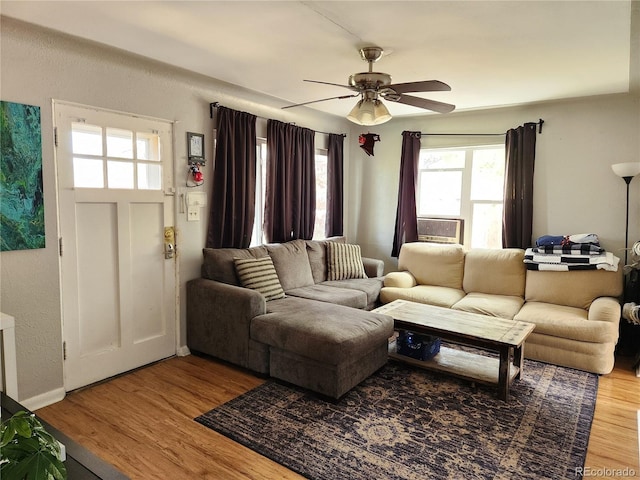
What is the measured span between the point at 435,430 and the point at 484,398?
0.63 m

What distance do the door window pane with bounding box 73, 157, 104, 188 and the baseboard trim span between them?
1.43 metres

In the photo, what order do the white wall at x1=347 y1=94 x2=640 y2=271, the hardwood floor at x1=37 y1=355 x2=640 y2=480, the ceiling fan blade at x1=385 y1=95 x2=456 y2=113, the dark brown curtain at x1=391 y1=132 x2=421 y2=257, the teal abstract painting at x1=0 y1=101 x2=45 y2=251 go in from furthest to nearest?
the dark brown curtain at x1=391 y1=132 x2=421 y2=257
the white wall at x1=347 y1=94 x2=640 y2=271
the ceiling fan blade at x1=385 y1=95 x2=456 y2=113
the teal abstract painting at x1=0 y1=101 x2=45 y2=251
the hardwood floor at x1=37 y1=355 x2=640 y2=480

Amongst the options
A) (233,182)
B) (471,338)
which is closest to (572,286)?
(471,338)

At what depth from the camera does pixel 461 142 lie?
4996mm

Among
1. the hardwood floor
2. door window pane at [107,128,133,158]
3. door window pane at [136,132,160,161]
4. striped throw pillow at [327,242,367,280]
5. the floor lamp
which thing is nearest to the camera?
the hardwood floor

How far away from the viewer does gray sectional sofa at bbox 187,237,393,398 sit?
2.87 metres

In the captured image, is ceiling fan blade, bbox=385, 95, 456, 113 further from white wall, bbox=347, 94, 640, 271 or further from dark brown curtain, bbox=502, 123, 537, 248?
white wall, bbox=347, 94, 640, 271

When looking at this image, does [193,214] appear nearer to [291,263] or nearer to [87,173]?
[87,173]

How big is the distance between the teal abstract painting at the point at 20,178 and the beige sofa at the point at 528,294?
3.22m

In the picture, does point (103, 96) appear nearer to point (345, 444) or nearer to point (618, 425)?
point (345, 444)

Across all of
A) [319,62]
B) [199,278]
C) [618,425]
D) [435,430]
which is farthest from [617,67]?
[199,278]

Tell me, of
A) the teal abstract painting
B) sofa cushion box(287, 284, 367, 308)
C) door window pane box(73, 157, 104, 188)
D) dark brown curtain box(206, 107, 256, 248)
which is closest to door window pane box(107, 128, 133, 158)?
door window pane box(73, 157, 104, 188)

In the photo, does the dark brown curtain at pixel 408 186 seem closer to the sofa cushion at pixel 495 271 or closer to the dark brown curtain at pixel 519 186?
the sofa cushion at pixel 495 271

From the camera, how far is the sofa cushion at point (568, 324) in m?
3.35
